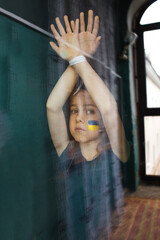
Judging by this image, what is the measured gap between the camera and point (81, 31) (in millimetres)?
755

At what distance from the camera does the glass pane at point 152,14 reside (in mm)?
1894

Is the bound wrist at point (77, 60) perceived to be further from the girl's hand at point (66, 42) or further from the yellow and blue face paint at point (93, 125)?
the yellow and blue face paint at point (93, 125)

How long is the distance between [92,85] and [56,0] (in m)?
0.34

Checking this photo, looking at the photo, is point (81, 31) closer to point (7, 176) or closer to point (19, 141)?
point (19, 141)

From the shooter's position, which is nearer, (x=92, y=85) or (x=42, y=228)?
(x=42, y=228)

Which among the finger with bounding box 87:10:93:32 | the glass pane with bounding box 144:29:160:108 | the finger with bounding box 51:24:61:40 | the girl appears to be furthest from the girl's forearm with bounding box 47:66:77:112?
the glass pane with bounding box 144:29:160:108

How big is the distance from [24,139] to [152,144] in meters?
1.69

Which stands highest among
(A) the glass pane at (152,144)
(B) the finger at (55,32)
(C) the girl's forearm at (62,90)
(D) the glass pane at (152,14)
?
(D) the glass pane at (152,14)

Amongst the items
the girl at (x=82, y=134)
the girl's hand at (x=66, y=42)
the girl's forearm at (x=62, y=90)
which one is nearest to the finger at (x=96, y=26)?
the girl at (x=82, y=134)

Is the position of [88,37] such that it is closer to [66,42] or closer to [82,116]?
[66,42]

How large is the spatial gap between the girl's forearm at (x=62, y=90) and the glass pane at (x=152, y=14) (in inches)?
62.6

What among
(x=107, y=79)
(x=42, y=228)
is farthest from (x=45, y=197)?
(x=107, y=79)

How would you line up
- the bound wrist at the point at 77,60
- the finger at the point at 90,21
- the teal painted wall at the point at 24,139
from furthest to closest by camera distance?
the finger at the point at 90,21 < the bound wrist at the point at 77,60 < the teal painted wall at the point at 24,139

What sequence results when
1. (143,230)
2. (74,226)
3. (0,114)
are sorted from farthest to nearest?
(143,230)
(74,226)
(0,114)
